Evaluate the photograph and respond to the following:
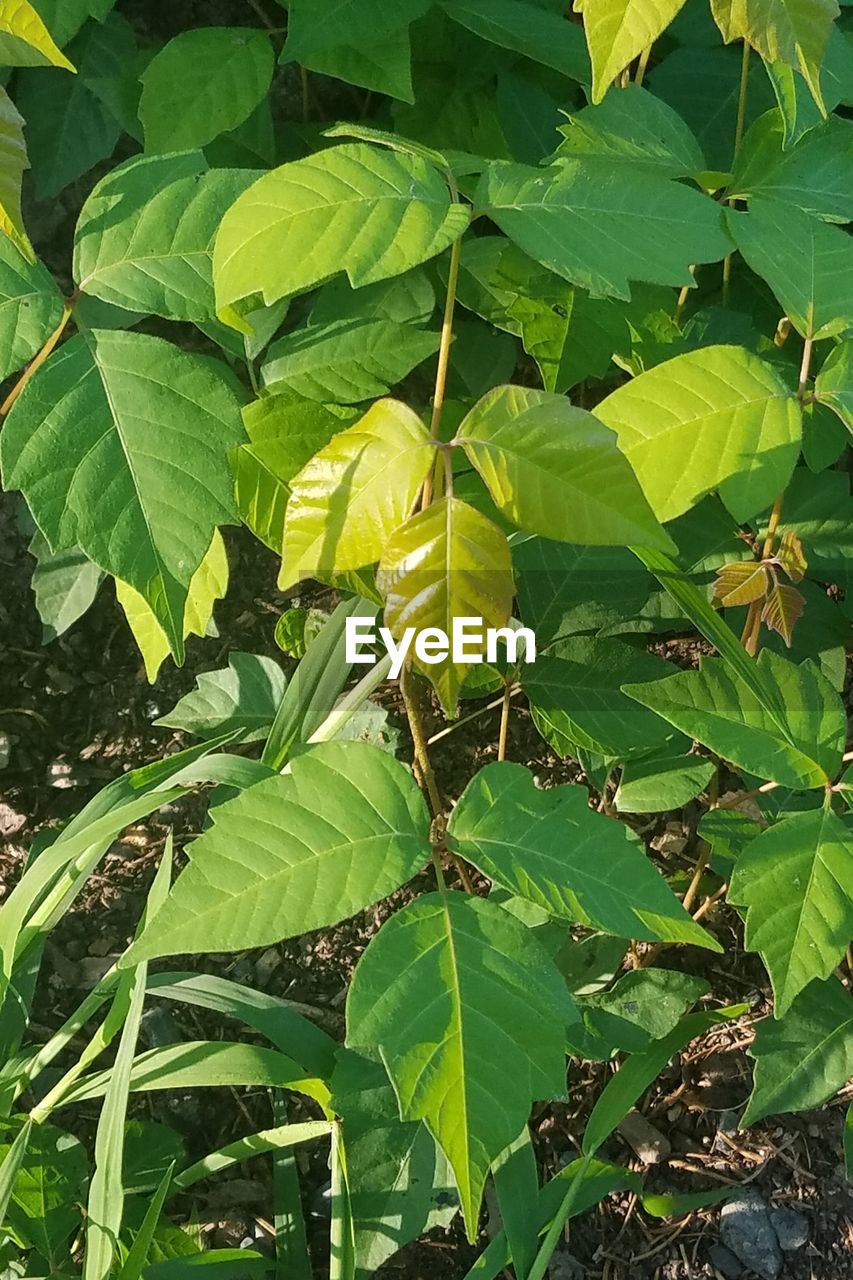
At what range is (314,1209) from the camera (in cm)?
144

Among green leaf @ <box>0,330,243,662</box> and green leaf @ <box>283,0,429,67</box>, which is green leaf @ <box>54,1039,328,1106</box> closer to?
green leaf @ <box>0,330,243,662</box>

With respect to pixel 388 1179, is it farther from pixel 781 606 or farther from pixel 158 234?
pixel 158 234

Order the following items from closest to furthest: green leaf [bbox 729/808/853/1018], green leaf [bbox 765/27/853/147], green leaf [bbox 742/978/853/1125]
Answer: green leaf [bbox 729/808/853/1018] → green leaf [bbox 765/27/853/147] → green leaf [bbox 742/978/853/1125]

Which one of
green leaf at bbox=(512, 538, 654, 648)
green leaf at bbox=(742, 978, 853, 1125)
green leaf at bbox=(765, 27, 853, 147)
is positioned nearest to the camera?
green leaf at bbox=(765, 27, 853, 147)

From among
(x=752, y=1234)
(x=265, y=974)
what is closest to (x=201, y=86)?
(x=265, y=974)

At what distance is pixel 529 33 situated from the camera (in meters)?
1.23

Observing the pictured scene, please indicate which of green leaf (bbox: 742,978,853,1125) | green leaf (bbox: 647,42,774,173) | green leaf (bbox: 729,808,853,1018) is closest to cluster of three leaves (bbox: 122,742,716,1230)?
green leaf (bbox: 729,808,853,1018)

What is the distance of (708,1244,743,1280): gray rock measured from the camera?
4.57ft

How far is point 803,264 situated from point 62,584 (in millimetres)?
1054

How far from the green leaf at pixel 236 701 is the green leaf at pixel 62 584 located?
210mm

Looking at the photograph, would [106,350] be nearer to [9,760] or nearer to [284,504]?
[284,504]

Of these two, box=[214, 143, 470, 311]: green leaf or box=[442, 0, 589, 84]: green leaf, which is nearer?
box=[214, 143, 470, 311]: green leaf

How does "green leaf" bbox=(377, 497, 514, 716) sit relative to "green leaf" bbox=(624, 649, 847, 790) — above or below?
above

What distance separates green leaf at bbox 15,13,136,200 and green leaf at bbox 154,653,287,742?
713 millimetres
